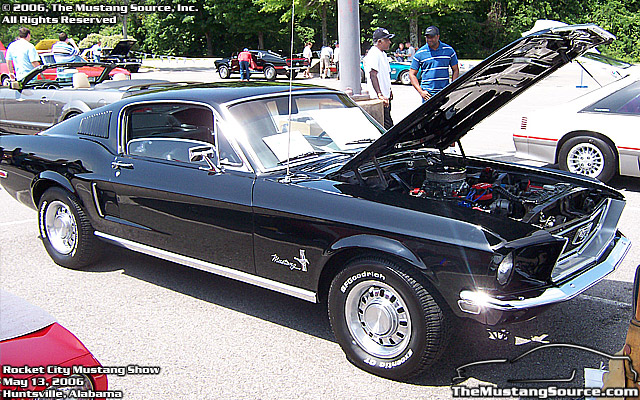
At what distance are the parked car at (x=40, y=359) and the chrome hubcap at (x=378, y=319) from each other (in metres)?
1.47

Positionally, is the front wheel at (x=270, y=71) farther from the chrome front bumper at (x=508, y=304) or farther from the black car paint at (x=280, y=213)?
the chrome front bumper at (x=508, y=304)

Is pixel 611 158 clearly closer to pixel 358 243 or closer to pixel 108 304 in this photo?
pixel 358 243

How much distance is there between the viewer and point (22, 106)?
10.4 m

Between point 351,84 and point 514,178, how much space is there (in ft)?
17.2

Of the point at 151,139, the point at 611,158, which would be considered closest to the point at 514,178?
the point at 151,139

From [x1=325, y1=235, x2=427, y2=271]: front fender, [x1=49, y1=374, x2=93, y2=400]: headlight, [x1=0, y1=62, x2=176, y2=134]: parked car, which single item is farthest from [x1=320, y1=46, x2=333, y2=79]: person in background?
[x1=49, y1=374, x2=93, y2=400]: headlight

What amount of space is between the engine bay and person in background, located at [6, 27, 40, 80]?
9468 mm

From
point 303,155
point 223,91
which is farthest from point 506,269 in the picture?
point 223,91

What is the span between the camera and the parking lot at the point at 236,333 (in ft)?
11.1

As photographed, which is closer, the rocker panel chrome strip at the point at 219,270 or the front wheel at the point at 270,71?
the rocker panel chrome strip at the point at 219,270

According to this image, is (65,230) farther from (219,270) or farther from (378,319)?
(378,319)

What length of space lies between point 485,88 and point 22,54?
10109mm

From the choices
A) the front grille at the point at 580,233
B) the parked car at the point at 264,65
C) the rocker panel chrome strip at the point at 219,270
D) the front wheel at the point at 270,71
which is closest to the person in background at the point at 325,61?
the parked car at the point at 264,65

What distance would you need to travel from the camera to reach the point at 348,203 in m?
3.54
